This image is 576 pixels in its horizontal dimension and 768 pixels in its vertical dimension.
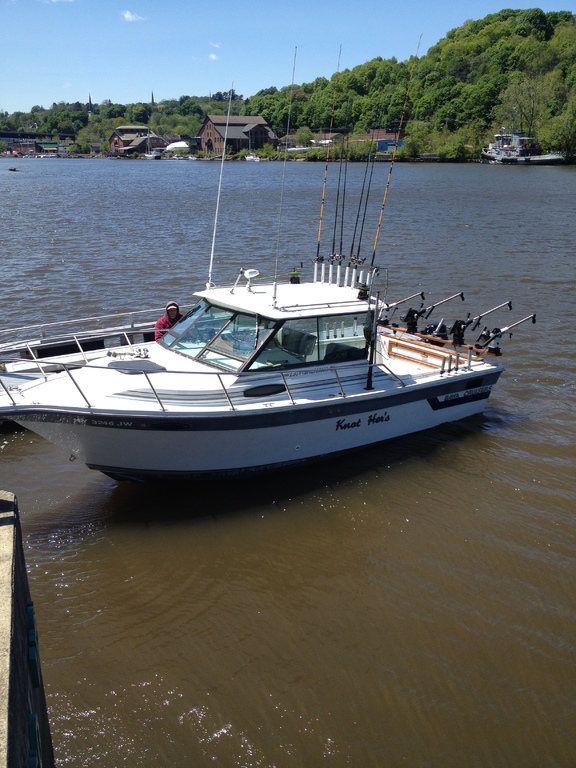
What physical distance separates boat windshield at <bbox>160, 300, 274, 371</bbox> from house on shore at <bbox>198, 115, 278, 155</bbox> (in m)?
140

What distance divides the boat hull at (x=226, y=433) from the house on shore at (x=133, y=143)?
581 feet

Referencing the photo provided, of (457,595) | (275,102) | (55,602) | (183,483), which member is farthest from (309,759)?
(275,102)

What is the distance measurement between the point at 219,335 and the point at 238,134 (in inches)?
5690

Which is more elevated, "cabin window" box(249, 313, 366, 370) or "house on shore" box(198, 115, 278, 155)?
"house on shore" box(198, 115, 278, 155)

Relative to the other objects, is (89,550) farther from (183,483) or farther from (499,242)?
(499,242)

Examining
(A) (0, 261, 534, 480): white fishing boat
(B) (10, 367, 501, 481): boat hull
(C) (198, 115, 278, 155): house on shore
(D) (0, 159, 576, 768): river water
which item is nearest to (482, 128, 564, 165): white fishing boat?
(C) (198, 115, 278, 155): house on shore

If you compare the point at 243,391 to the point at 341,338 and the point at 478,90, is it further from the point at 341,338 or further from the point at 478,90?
the point at 478,90

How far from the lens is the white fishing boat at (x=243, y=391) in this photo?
28.8ft

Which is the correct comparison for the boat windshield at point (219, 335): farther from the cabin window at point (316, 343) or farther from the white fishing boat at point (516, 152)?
the white fishing boat at point (516, 152)

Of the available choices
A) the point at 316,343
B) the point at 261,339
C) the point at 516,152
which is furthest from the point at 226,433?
the point at 516,152

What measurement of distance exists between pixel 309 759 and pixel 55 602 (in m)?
3.39

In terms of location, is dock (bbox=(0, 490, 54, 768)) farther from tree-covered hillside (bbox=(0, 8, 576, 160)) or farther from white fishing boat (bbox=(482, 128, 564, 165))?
white fishing boat (bbox=(482, 128, 564, 165))

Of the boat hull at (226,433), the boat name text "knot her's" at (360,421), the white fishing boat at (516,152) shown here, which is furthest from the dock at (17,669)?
the white fishing boat at (516,152)

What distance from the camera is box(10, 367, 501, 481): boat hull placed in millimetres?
8594
